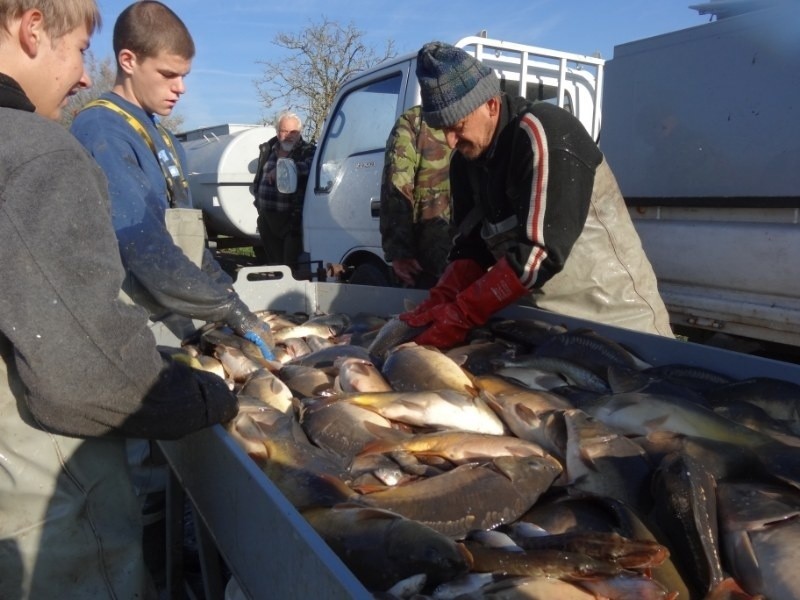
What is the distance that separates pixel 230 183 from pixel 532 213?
1005 cm

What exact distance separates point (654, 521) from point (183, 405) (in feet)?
4.02

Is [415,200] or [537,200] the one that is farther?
[415,200]

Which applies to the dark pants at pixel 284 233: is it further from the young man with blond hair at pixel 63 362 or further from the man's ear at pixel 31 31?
the man's ear at pixel 31 31

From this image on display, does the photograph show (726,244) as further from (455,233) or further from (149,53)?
(149,53)

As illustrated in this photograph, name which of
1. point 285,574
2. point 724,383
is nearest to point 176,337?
point 285,574

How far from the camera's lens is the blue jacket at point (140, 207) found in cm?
258

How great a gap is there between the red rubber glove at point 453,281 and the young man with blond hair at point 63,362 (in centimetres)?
177

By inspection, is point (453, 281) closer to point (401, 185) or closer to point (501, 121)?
point (501, 121)

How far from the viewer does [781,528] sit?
1511mm

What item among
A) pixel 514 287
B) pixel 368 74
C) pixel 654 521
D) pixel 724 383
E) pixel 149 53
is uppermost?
pixel 368 74

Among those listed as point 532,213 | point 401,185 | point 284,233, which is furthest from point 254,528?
point 284,233

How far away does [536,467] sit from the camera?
1.87m

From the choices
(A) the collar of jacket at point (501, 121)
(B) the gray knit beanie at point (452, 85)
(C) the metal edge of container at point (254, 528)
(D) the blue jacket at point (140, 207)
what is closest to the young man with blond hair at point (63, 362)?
(C) the metal edge of container at point (254, 528)

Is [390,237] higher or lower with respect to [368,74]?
lower
